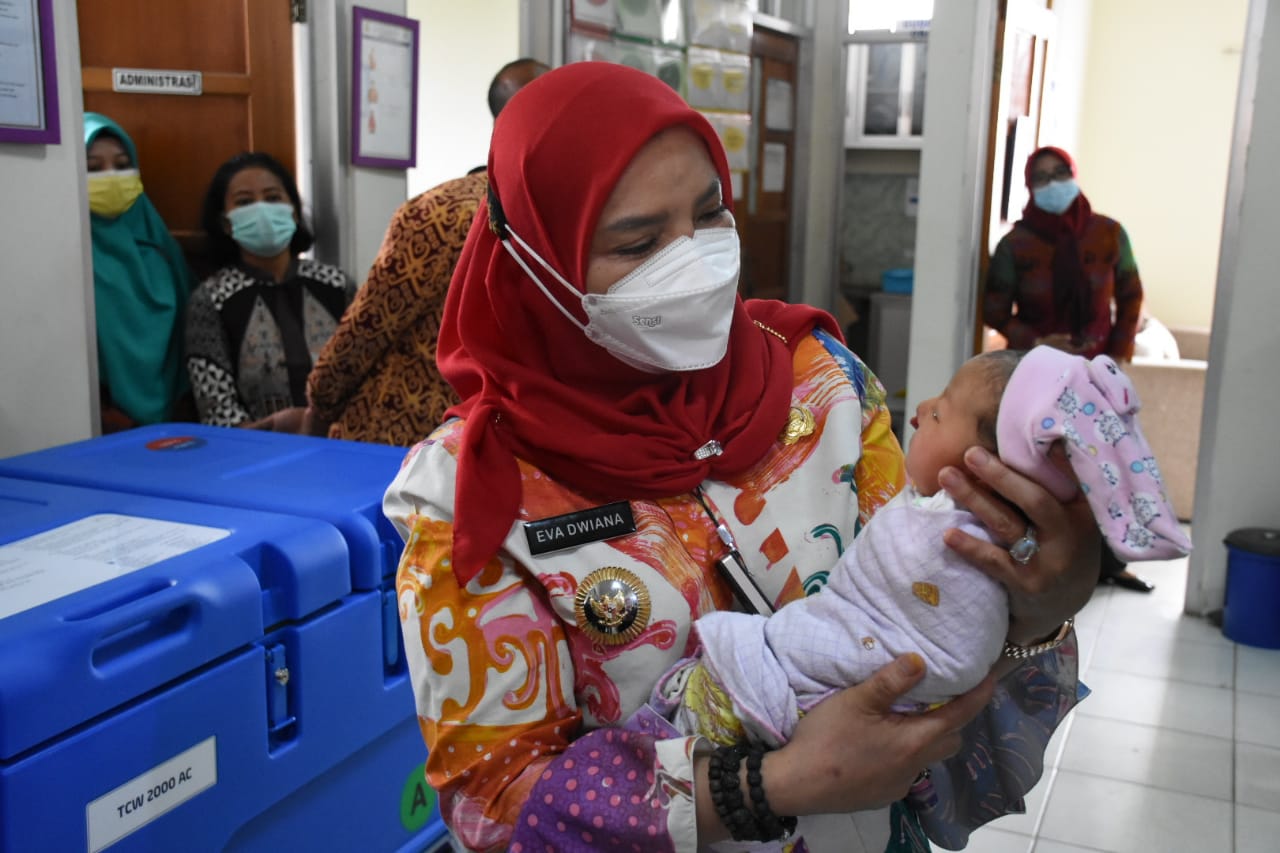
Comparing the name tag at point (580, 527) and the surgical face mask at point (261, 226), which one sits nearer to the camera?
the name tag at point (580, 527)

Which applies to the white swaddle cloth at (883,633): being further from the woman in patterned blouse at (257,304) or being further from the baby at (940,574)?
the woman in patterned blouse at (257,304)

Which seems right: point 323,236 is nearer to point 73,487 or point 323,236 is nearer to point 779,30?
point 73,487

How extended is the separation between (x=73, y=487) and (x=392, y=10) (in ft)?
7.66

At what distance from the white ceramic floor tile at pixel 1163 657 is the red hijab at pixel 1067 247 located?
120cm

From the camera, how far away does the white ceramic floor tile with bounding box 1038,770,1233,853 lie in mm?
2704

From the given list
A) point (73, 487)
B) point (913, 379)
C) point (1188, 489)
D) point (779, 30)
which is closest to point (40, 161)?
point (73, 487)

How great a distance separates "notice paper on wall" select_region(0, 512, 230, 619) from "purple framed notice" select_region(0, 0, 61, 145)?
1.14m

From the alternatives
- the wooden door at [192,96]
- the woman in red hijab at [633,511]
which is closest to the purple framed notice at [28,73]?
the wooden door at [192,96]

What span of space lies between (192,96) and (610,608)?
2864 millimetres

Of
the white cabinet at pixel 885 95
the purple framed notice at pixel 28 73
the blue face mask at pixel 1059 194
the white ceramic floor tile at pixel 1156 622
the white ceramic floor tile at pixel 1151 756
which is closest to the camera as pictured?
the purple framed notice at pixel 28 73

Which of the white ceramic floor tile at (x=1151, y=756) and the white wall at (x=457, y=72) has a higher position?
the white wall at (x=457, y=72)

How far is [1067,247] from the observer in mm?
4359

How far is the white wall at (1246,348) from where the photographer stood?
3.87 metres

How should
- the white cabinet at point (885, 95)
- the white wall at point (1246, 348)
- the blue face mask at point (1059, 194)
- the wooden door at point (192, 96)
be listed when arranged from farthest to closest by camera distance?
1. the white cabinet at point (885, 95)
2. the blue face mask at point (1059, 194)
3. the white wall at point (1246, 348)
4. the wooden door at point (192, 96)
